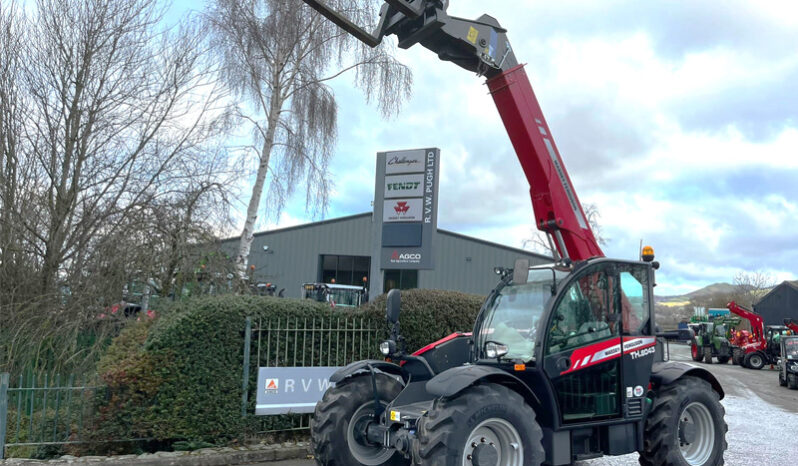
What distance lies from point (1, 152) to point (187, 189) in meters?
2.97

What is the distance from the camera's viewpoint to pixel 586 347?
5.80m

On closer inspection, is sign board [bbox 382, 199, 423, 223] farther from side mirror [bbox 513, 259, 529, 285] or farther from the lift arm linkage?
side mirror [bbox 513, 259, 529, 285]

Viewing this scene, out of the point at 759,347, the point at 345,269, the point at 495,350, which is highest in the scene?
the point at 345,269

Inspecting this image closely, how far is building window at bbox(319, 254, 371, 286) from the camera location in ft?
135

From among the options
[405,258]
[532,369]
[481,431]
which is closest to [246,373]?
[481,431]

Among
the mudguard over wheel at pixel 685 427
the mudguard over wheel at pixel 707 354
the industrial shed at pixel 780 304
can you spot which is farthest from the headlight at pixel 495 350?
the industrial shed at pixel 780 304

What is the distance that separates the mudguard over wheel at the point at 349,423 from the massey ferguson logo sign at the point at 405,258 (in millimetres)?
5500

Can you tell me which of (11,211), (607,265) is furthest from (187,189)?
(607,265)

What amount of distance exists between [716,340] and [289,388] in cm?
2744

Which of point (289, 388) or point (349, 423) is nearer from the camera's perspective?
point (349, 423)

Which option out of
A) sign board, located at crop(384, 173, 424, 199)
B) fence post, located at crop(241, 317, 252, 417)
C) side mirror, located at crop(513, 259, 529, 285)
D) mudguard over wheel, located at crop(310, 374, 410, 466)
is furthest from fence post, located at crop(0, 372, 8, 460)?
sign board, located at crop(384, 173, 424, 199)

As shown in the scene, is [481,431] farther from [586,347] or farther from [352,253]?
[352,253]

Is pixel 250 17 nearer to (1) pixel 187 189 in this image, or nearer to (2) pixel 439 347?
(1) pixel 187 189

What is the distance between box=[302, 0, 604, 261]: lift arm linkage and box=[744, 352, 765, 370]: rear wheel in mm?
25141
